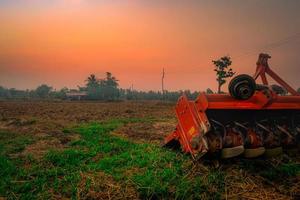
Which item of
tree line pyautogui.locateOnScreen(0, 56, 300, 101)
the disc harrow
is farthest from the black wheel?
tree line pyautogui.locateOnScreen(0, 56, 300, 101)

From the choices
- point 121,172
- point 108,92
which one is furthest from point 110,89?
point 121,172

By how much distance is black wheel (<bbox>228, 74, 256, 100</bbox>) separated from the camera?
4543 millimetres

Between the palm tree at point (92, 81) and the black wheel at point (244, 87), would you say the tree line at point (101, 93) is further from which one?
the black wheel at point (244, 87)

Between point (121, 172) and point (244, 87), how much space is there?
274cm

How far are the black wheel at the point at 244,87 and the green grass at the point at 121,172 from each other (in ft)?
4.45

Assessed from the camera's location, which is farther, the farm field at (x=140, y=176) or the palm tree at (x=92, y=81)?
the palm tree at (x=92, y=81)

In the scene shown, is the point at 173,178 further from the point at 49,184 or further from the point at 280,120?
the point at 280,120

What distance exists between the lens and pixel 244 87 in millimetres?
4566

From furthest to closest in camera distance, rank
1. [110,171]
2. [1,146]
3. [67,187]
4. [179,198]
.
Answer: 1. [1,146]
2. [110,171]
3. [67,187]
4. [179,198]

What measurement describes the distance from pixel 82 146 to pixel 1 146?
223cm

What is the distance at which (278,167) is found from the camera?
195 inches

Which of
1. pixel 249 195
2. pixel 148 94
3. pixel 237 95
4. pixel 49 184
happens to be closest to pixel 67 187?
pixel 49 184

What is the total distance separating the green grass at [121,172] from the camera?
402 cm

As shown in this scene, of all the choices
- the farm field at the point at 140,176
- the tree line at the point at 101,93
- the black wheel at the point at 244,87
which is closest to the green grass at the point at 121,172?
the farm field at the point at 140,176
